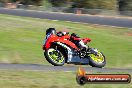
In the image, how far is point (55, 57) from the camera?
12922 mm

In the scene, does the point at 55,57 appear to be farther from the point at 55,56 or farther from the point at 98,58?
the point at 98,58

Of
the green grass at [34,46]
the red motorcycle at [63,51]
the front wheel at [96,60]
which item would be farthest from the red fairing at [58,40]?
the green grass at [34,46]

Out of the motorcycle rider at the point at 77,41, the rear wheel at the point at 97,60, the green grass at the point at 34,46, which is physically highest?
the motorcycle rider at the point at 77,41

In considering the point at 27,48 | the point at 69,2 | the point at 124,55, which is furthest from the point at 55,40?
the point at 69,2

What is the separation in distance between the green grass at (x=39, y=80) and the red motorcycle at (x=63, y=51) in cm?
49

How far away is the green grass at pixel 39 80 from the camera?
1033cm

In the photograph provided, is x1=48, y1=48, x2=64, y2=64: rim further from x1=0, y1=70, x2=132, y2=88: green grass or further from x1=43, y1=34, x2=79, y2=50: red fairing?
x1=0, y1=70, x2=132, y2=88: green grass

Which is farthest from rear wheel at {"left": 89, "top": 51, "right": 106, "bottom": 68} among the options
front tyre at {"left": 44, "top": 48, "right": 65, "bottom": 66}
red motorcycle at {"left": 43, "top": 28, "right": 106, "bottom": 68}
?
front tyre at {"left": 44, "top": 48, "right": 65, "bottom": 66}

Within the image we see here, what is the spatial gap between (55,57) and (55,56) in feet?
0.12

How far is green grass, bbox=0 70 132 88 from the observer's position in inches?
407

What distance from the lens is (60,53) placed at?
1291 cm

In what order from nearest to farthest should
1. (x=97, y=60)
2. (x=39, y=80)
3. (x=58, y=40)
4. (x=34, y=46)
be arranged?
(x=39, y=80), (x=58, y=40), (x=97, y=60), (x=34, y=46)

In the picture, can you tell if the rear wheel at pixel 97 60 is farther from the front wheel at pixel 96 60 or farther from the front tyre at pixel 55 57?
the front tyre at pixel 55 57

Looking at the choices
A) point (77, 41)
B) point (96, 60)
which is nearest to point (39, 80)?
point (77, 41)
